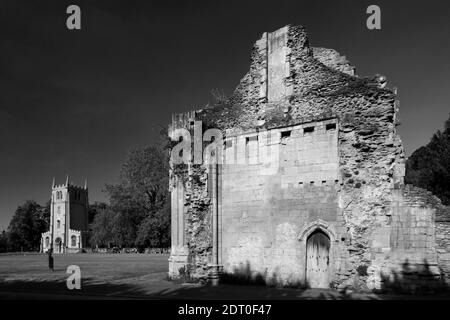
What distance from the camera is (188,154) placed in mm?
17953

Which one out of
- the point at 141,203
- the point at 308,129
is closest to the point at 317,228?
the point at 308,129

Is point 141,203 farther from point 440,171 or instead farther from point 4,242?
point 4,242

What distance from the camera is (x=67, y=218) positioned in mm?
102812

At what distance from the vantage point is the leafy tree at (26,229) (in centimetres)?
9175

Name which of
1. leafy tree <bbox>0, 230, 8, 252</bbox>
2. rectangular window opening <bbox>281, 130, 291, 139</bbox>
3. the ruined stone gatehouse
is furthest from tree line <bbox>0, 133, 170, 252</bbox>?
leafy tree <bbox>0, 230, 8, 252</bbox>

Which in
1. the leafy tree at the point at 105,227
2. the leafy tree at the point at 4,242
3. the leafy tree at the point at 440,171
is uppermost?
the leafy tree at the point at 440,171

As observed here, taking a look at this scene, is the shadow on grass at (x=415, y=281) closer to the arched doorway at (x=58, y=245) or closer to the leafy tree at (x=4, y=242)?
the leafy tree at (x=4, y=242)

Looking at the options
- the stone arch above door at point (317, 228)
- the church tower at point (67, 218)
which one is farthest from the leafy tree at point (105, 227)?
the church tower at point (67, 218)

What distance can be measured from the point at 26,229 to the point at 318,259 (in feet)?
304

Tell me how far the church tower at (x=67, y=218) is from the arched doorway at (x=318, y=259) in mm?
85845

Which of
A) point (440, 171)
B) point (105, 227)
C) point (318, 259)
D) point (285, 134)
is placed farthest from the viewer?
point (105, 227)

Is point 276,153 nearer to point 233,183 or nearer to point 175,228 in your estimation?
point 233,183
